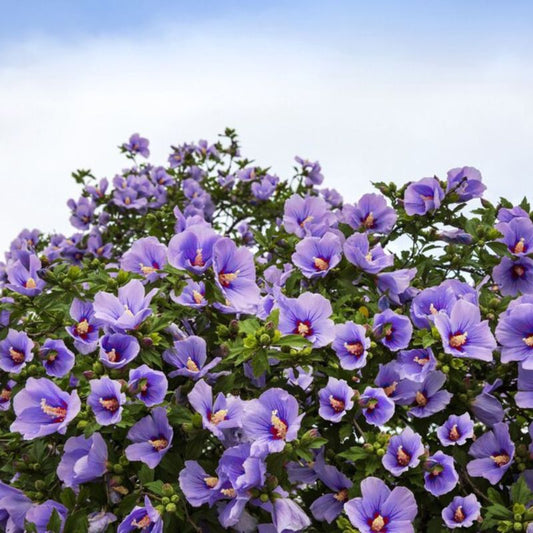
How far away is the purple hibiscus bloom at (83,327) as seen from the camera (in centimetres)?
241

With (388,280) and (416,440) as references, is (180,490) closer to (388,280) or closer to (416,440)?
(416,440)

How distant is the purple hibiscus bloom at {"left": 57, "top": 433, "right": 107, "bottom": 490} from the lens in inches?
82.2

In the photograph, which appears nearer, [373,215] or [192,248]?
[192,248]

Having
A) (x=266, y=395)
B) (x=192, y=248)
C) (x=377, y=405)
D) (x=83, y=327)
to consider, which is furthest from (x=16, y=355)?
(x=377, y=405)

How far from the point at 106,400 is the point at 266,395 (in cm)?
43

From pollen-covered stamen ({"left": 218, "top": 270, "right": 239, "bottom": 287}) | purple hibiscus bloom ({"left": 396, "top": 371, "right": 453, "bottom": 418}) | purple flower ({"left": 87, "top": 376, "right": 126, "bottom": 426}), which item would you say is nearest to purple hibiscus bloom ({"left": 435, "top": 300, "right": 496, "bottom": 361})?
purple hibiscus bloom ({"left": 396, "top": 371, "right": 453, "bottom": 418})

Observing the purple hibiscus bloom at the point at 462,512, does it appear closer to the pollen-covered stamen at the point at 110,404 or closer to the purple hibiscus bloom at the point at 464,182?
the pollen-covered stamen at the point at 110,404

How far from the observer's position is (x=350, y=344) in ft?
7.30

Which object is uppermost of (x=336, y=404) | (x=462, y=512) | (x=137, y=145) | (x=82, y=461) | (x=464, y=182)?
(x=464, y=182)

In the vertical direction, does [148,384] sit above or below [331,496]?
above

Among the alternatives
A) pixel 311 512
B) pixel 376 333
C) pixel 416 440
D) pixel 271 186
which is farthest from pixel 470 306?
pixel 271 186

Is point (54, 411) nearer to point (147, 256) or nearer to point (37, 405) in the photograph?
point (37, 405)

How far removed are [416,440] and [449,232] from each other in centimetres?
102

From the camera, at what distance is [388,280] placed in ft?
8.16
